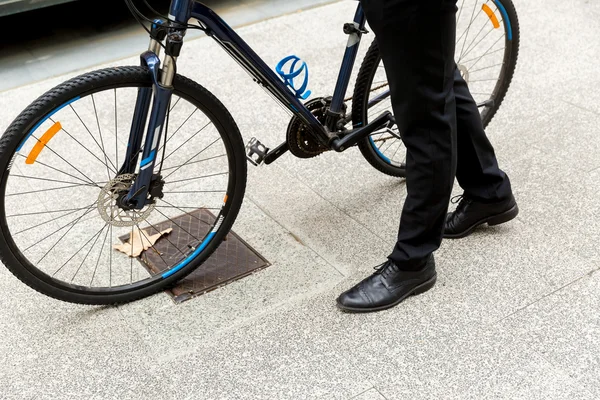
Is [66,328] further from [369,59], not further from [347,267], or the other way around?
[369,59]

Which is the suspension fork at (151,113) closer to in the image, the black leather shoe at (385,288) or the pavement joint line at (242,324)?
the pavement joint line at (242,324)

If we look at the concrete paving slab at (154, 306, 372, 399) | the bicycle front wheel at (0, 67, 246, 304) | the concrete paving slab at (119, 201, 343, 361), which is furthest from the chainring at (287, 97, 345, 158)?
the concrete paving slab at (154, 306, 372, 399)

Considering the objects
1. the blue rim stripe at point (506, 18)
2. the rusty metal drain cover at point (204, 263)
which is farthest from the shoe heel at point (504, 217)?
the rusty metal drain cover at point (204, 263)

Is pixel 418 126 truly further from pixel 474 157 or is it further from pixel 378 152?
pixel 378 152

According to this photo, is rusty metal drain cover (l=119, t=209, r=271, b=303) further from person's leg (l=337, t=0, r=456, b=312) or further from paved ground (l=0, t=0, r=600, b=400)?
person's leg (l=337, t=0, r=456, b=312)

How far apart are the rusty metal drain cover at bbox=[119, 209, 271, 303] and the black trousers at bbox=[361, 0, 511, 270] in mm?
636

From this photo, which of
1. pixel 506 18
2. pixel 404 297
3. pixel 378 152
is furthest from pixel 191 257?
pixel 506 18

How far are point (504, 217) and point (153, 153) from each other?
148 centimetres

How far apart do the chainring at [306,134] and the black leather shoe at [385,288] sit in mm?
573

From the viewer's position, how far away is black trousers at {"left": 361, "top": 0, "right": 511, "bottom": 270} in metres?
2.41

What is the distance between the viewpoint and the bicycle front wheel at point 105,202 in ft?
8.31

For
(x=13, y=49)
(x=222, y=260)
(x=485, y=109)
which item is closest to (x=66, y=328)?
(x=222, y=260)

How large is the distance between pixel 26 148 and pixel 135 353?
5.76ft

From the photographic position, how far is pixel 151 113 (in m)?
2.60
